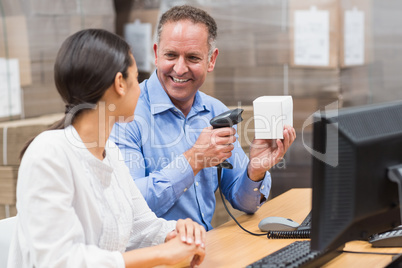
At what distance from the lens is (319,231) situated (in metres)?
1.27

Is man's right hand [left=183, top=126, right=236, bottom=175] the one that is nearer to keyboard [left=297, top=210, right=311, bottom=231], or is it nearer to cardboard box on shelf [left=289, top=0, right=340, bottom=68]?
keyboard [left=297, top=210, right=311, bottom=231]

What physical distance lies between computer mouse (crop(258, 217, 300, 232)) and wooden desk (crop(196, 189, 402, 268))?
0.04 metres

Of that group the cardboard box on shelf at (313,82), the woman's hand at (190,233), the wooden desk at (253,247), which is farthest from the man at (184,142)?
the cardboard box on shelf at (313,82)

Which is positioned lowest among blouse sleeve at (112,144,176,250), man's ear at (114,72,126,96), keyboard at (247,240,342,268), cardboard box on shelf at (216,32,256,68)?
keyboard at (247,240,342,268)

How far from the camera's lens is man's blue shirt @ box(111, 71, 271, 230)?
6.42ft

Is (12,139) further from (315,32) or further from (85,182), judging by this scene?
(315,32)

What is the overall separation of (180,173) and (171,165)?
0.17 feet

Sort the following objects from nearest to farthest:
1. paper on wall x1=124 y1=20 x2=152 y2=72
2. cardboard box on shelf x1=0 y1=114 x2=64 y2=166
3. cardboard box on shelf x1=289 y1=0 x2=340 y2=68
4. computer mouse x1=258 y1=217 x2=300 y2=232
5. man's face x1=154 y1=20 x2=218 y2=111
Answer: computer mouse x1=258 y1=217 x2=300 y2=232
man's face x1=154 y1=20 x2=218 y2=111
cardboard box on shelf x1=0 y1=114 x2=64 y2=166
cardboard box on shelf x1=289 y1=0 x2=340 y2=68
paper on wall x1=124 y1=20 x2=152 y2=72

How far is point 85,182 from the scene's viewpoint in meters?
1.38

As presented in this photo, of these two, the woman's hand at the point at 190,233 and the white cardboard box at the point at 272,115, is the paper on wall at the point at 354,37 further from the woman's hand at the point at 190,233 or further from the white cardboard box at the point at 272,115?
the woman's hand at the point at 190,233

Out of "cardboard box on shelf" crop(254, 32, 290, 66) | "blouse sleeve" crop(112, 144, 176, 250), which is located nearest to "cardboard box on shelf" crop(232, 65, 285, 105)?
"cardboard box on shelf" crop(254, 32, 290, 66)

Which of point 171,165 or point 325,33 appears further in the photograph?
point 325,33

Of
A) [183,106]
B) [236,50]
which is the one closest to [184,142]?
[183,106]

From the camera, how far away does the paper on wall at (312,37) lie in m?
3.57
